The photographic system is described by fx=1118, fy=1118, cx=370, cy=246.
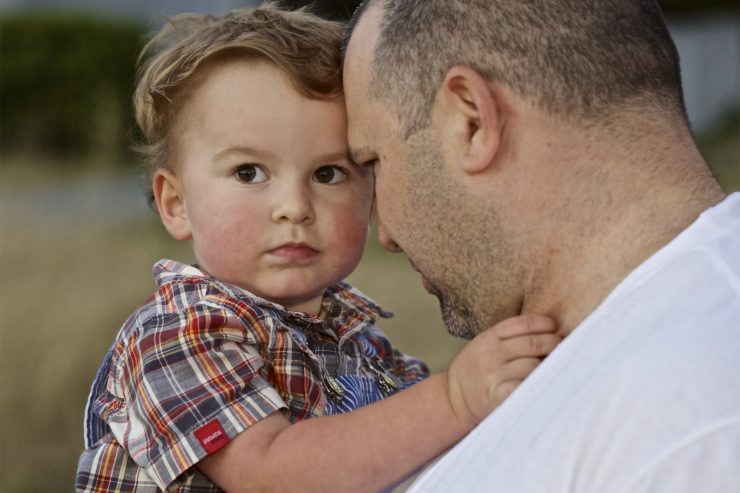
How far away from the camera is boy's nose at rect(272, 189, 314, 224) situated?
263cm

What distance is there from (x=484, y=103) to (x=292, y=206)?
708 mm

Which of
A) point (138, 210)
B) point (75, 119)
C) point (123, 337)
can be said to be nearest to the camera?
point (123, 337)

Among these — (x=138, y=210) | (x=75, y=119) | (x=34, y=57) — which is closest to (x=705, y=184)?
(x=138, y=210)

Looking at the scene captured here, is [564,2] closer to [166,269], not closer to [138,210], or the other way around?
[166,269]

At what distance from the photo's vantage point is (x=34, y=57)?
17656 millimetres

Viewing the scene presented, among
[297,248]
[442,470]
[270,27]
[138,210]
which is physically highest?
[270,27]

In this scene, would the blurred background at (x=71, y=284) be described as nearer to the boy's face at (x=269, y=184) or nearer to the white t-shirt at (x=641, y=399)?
the boy's face at (x=269, y=184)

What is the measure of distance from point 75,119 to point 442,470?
49.7ft

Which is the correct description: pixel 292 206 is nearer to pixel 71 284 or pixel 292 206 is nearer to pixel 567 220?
pixel 567 220

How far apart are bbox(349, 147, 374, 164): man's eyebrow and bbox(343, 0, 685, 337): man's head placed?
3 centimetres

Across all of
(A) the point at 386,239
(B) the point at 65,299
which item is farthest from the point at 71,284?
(A) the point at 386,239

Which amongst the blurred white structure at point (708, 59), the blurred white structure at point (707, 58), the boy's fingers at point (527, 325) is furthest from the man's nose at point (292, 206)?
the blurred white structure at point (708, 59)

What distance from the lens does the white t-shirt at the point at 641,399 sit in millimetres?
1582

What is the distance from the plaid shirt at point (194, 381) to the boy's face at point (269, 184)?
3.2 inches
